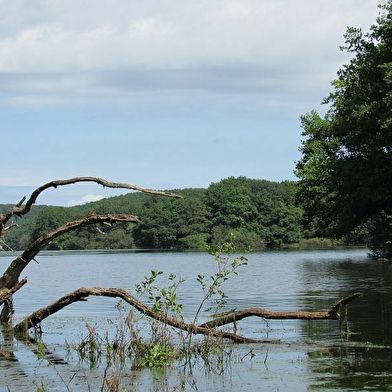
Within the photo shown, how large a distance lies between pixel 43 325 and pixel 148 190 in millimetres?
6709

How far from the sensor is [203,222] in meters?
143

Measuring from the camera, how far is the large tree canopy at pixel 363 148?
38.2 m

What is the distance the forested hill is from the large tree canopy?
84.2 m

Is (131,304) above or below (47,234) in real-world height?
below

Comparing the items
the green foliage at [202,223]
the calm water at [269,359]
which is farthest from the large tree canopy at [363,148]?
the green foliage at [202,223]

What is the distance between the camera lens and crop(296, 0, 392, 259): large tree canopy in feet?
125

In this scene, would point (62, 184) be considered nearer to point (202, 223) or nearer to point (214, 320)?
point (214, 320)

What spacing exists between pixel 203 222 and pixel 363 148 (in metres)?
100

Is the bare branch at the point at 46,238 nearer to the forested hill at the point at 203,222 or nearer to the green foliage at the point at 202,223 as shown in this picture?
the green foliage at the point at 202,223

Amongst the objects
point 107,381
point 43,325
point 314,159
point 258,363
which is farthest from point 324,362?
point 314,159

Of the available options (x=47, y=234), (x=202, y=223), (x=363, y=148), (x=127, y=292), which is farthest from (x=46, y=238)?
(x=202, y=223)

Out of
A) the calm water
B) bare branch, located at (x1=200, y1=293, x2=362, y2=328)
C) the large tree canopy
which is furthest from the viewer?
the large tree canopy

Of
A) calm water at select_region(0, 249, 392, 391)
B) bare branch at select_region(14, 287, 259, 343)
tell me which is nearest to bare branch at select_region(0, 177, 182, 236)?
bare branch at select_region(14, 287, 259, 343)

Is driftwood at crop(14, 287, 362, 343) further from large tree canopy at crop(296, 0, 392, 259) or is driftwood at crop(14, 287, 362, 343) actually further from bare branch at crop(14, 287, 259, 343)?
large tree canopy at crop(296, 0, 392, 259)
